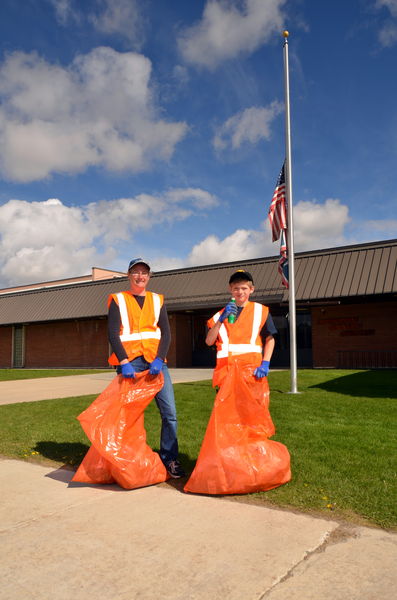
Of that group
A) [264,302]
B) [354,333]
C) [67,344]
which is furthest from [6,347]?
[354,333]

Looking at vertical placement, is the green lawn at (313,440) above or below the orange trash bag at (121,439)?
below

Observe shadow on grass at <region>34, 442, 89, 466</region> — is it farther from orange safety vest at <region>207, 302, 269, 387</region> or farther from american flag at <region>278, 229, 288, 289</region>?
american flag at <region>278, 229, 288, 289</region>

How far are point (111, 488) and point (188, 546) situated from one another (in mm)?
1471

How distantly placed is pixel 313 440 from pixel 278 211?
7.38m

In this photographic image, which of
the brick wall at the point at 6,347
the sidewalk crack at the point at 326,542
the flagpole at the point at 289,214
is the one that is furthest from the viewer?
the brick wall at the point at 6,347

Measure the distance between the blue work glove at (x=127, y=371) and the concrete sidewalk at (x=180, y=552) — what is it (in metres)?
0.98

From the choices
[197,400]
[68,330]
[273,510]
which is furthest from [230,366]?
[68,330]

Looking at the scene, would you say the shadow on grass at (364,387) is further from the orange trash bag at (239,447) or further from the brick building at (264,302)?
the orange trash bag at (239,447)

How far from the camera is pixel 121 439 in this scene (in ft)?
13.5

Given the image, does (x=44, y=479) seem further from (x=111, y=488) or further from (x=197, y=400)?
(x=197, y=400)

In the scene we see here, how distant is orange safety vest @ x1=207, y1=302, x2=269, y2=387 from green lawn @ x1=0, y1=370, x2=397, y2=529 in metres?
1.08

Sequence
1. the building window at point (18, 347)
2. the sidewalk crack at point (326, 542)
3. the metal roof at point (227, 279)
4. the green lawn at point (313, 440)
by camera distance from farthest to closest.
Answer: the building window at point (18, 347)
the metal roof at point (227, 279)
the green lawn at point (313, 440)
the sidewalk crack at point (326, 542)

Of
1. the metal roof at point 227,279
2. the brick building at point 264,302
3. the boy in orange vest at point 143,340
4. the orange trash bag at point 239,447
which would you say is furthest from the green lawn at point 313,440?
the brick building at point 264,302

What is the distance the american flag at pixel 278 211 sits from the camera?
1180 centimetres
